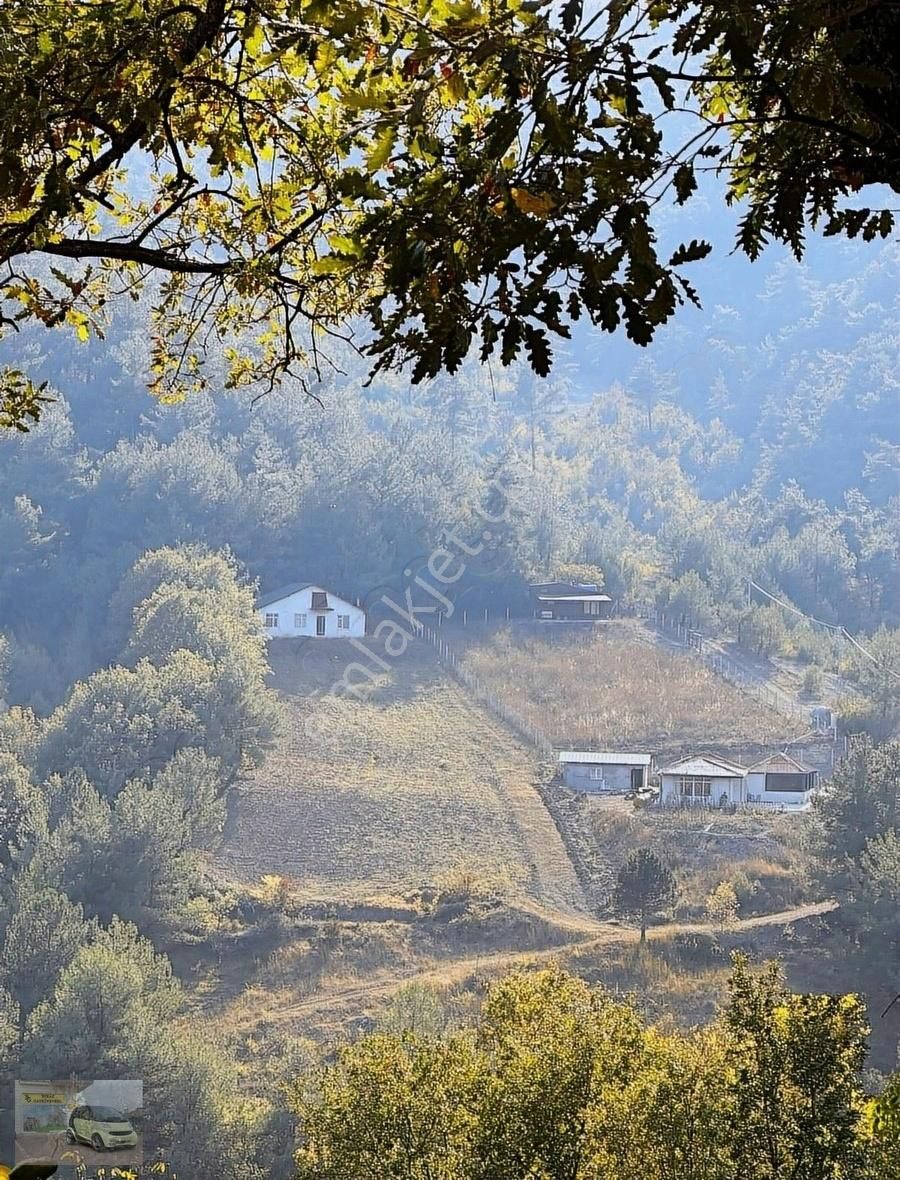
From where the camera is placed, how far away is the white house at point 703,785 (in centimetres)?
2481

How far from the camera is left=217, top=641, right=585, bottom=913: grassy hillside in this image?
23234mm

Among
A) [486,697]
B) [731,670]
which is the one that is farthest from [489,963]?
[731,670]

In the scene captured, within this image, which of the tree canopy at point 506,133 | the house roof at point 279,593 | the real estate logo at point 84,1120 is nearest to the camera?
the tree canopy at point 506,133

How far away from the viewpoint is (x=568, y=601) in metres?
30.7

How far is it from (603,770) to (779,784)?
3.21m

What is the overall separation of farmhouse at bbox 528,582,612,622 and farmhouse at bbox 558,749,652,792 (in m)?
5.04

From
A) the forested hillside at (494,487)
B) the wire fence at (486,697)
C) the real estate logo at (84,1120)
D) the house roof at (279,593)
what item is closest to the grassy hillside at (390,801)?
the wire fence at (486,697)

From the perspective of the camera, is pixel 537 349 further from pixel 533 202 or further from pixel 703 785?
pixel 703 785

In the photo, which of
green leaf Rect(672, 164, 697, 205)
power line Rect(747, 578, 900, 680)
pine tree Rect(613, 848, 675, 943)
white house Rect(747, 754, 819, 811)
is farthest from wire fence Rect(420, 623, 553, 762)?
green leaf Rect(672, 164, 697, 205)

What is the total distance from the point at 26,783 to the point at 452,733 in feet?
26.9

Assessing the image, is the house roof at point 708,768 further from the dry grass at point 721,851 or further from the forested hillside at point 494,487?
the forested hillside at point 494,487

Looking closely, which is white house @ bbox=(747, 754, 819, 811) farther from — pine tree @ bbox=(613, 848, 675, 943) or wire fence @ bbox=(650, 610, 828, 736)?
pine tree @ bbox=(613, 848, 675, 943)

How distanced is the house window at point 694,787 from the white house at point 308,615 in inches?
329

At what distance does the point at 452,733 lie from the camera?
26.9 meters
